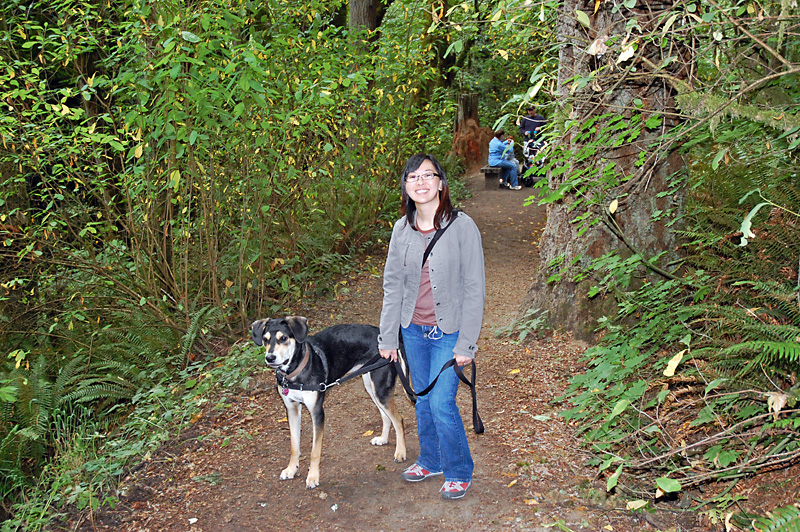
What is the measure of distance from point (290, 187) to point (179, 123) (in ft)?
7.68

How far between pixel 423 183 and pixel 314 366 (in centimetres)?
174

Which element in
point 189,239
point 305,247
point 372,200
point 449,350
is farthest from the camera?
point 372,200

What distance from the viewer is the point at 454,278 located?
4.00 meters

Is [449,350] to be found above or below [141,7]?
below

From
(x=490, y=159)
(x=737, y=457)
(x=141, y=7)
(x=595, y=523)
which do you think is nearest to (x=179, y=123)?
(x=141, y=7)

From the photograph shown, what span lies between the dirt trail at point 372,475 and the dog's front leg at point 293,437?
0.09 metres

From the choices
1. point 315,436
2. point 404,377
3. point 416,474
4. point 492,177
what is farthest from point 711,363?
point 492,177

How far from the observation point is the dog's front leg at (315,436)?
4664 mm

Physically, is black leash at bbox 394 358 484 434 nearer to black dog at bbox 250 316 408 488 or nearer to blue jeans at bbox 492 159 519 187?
black dog at bbox 250 316 408 488

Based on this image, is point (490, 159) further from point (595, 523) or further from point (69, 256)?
point (595, 523)

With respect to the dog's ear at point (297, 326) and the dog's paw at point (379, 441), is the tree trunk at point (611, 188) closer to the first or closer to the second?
the dog's paw at point (379, 441)

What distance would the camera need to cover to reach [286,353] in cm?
453

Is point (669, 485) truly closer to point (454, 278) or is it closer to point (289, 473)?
point (454, 278)

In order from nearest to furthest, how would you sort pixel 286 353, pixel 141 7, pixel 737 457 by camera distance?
pixel 737 457, pixel 286 353, pixel 141 7
